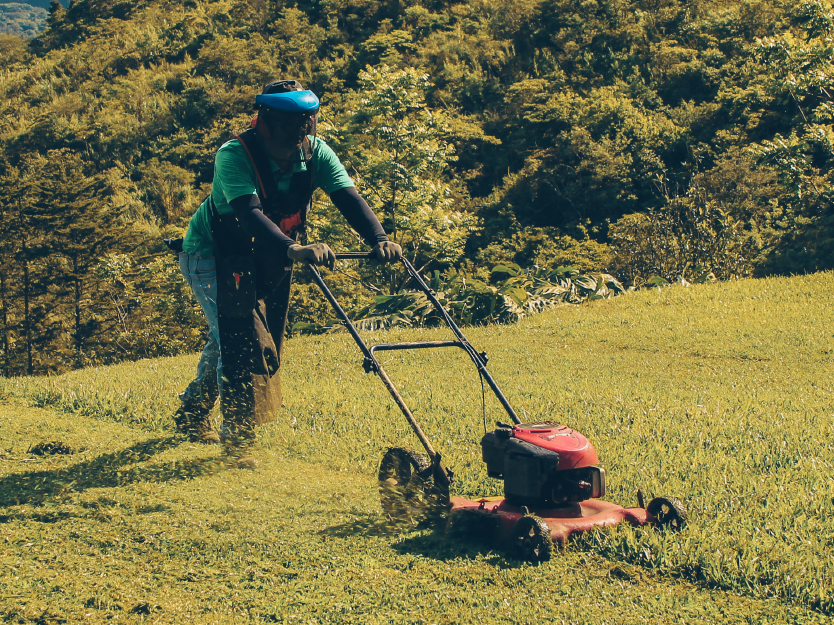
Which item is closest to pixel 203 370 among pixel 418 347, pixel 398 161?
pixel 418 347

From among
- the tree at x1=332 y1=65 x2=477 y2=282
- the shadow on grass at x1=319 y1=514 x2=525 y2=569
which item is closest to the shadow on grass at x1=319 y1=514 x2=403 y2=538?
the shadow on grass at x1=319 y1=514 x2=525 y2=569

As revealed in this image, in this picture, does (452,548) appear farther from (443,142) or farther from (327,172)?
(443,142)

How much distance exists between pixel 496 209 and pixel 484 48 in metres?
17.0

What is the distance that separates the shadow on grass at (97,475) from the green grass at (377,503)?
24 mm

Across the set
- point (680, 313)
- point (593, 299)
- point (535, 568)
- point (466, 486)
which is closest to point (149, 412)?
point (466, 486)

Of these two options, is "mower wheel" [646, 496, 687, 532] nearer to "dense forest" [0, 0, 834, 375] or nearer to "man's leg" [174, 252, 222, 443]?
"man's leg" [174, 252, 222, 443]

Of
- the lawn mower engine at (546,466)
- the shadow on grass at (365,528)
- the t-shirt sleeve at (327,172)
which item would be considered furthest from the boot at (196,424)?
the lawn mower engine at (546,466)

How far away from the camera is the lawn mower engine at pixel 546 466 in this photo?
387 cm

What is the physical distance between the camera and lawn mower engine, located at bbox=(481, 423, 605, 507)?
12.7 feet

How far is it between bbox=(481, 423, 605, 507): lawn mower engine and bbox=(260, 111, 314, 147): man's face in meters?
2.31

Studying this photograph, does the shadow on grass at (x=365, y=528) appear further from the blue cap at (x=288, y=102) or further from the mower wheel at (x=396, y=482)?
the blue cap at (x=288, y=102)

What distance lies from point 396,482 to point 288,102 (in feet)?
7.89

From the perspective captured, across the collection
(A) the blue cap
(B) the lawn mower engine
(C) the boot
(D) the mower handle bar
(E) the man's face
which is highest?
(A) the blue cap

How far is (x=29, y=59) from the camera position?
75.1 meters
